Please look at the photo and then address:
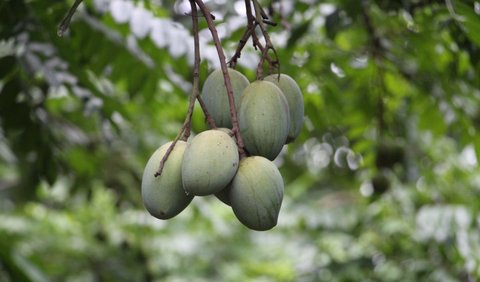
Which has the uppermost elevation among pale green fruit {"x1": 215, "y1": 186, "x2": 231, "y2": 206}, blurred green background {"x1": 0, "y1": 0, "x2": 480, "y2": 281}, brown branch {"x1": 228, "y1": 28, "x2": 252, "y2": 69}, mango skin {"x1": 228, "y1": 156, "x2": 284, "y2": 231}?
brown branch {"x1": 228, "y1": 28, "x2": 252, "y2": 69}

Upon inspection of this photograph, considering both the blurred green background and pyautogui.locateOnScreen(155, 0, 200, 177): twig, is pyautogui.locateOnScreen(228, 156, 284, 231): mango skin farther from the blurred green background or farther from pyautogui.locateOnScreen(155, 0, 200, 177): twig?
the blurred green background

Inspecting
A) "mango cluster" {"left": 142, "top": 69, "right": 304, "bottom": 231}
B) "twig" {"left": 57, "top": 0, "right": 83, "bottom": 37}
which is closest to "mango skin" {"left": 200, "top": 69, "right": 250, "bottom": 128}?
"mango cluster" {"left": 142, "top": 69, "right": 304, "bottom": 231}

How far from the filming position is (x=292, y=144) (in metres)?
3.05

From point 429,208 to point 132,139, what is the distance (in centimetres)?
178

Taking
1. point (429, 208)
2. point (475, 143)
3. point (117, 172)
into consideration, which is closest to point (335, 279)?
point (429, 208)

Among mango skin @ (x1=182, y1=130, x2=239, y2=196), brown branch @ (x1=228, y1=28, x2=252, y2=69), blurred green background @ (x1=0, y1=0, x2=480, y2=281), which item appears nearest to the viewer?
mango skin @ (x1=182, y1=130, x2=239, y2=196)

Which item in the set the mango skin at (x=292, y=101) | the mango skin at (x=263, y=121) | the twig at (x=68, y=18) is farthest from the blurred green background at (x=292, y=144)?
the twig at (x=68, y=18)

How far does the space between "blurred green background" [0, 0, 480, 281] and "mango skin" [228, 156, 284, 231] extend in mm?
705

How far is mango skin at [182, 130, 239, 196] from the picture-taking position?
961 millimetres

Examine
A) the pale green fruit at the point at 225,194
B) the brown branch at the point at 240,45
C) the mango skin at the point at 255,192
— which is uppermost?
the brown branch at the point at 240,45

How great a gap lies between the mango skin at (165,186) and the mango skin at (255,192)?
0.26 feet

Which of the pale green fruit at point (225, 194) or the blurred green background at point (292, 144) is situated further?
the blurred green background at point (292, 144)

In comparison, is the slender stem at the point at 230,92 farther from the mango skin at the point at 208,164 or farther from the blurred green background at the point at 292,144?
the blurred green background at the point at 292,144

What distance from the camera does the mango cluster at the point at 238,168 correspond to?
0.97 m
